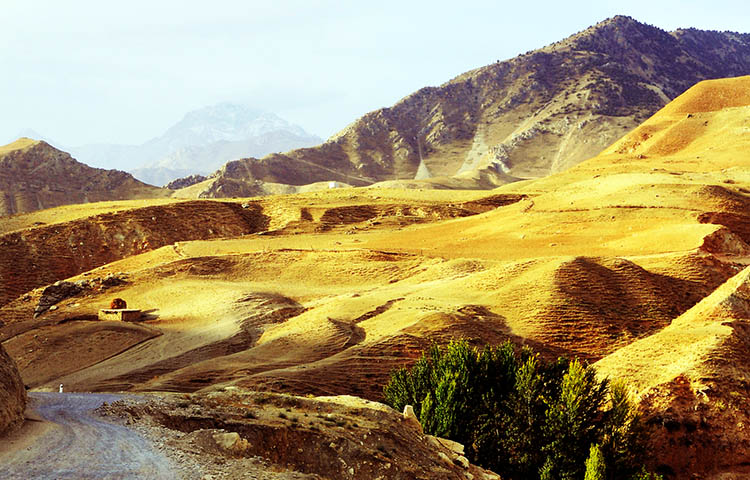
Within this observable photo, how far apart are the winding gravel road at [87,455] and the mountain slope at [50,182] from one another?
71.1m

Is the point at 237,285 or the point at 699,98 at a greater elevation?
the point at 699,98

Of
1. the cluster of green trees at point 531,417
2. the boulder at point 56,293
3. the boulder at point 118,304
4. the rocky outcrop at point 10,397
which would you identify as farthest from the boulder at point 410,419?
the boulder at point 56,293

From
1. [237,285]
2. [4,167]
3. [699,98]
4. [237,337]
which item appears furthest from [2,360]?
[4,167]

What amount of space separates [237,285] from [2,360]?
57.3 feet

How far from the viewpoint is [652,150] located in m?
56.5

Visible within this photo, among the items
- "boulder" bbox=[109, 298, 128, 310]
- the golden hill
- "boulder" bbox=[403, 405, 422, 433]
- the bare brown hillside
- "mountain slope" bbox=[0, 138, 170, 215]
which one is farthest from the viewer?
"mountain slope" bbox=[0, 138, 170, 215]

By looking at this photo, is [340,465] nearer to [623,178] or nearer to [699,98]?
[623,178]

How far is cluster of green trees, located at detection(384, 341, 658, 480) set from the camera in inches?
441

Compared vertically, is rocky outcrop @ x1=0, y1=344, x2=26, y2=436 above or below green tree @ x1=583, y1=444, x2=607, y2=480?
above

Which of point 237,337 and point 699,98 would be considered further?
point 699,98

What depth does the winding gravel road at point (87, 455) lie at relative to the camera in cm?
671

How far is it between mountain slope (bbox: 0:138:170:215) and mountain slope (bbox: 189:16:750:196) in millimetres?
19314

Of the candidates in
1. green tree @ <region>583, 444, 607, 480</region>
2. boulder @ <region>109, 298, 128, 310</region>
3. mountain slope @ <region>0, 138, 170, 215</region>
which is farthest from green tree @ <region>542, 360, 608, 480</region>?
mountain slope @ <region>0, 138, 170, 215</region>

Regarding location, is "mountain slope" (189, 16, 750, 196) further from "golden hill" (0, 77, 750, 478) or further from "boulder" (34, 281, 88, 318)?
"boulder" (34, 281, 88, 318)
